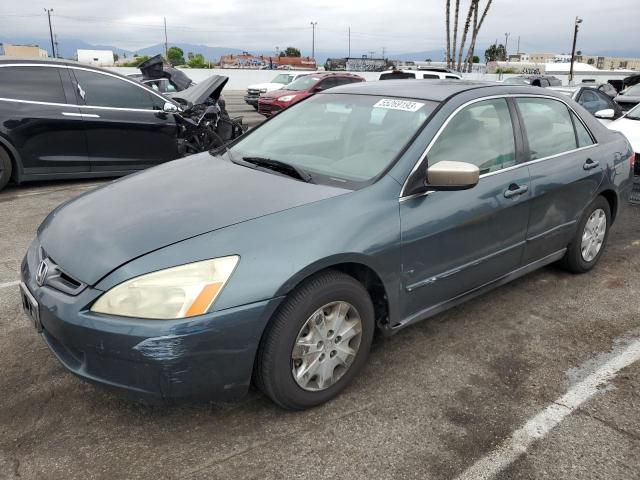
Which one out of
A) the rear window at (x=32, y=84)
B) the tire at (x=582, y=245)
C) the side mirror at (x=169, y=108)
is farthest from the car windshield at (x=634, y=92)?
the rear window at (x=32, y=84)

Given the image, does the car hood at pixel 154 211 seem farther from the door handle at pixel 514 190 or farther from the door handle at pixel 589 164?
the door handle at pixel 589 164

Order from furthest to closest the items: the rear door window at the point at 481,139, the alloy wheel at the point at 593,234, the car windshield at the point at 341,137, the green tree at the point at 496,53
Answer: the green tree at the point at 496,53, the alloy wheel at the point at 593,234, the rear door window at the point at 481,139, the car windshield at the point at 341,137

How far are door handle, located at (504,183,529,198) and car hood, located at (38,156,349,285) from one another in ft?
4.00

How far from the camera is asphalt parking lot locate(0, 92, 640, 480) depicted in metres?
2.39

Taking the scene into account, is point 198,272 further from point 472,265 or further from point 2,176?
point 2,176

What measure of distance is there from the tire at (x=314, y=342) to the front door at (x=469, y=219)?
1.21 feet

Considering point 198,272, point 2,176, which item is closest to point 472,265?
point 198,272

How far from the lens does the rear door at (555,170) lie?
3.77m

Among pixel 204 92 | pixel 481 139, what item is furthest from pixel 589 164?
pixel 204 92

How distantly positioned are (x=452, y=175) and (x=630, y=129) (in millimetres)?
5514

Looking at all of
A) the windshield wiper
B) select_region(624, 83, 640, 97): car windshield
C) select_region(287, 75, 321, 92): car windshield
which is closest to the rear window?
the windshield wiper

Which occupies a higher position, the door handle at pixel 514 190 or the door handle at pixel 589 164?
the door handle at pixel 589 164

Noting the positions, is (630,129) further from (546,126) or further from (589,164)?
(546,126)

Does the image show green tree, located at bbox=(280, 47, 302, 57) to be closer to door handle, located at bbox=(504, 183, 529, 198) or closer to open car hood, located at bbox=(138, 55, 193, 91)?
open car hood, located at bbox=(138, 55, 193, 91)
